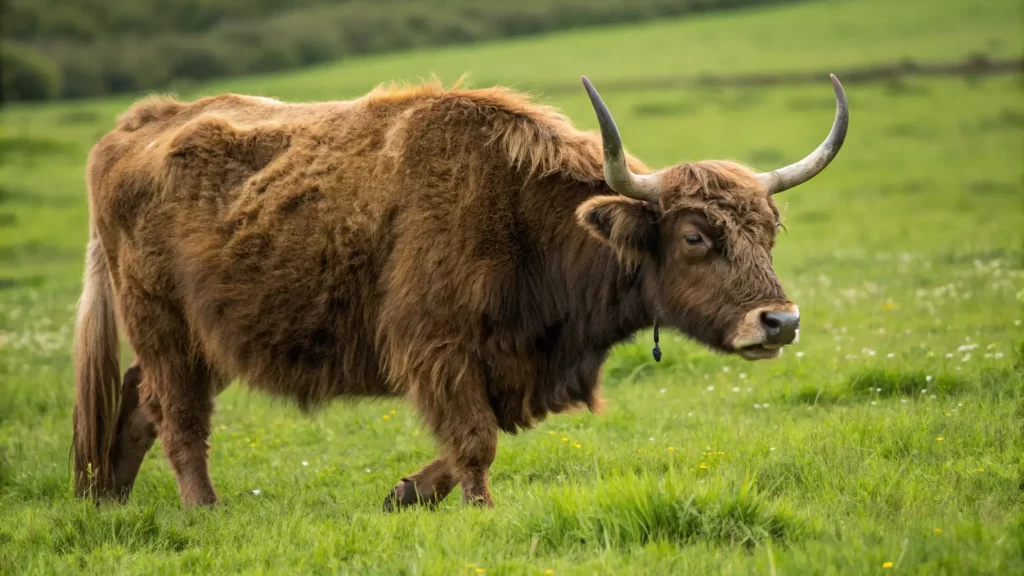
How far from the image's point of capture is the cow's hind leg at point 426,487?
6.19 meters

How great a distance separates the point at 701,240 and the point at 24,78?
50.2m

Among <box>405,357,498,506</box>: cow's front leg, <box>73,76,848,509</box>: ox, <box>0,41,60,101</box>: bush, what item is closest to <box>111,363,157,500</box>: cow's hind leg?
<box>73,76,848,509</box>: ox

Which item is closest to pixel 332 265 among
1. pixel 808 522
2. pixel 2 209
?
pixel 808 522

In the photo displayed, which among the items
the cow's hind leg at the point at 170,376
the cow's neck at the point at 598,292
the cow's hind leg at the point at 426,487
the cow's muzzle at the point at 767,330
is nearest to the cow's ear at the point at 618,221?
the cow's neck at the point at 598,292

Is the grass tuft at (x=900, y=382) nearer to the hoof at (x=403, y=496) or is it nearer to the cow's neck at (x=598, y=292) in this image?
the cow's neck at (x=598, y=292)

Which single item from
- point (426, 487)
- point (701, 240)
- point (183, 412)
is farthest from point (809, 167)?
point (183, 412)

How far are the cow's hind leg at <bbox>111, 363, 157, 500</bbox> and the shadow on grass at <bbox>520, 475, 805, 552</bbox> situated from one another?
144 inches

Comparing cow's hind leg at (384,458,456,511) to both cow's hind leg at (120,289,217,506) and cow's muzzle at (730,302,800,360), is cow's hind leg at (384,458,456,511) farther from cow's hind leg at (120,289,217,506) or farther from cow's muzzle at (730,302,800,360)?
cow's muzzle at (730,302,800,360)

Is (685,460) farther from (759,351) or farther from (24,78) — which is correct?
(24,78)

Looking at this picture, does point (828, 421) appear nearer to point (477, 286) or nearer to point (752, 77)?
point (477, 286)

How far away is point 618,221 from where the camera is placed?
605 cm

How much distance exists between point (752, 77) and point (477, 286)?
3848cm

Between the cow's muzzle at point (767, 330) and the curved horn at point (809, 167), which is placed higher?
the curved horn at point (809, 167)

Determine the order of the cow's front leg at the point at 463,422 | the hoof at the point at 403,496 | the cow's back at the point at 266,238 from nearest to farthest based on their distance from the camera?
1. the cow's front leg at the point at 463,422
2. the hoof at the point at 403,496
3. the cow's back at the point at 266,238
